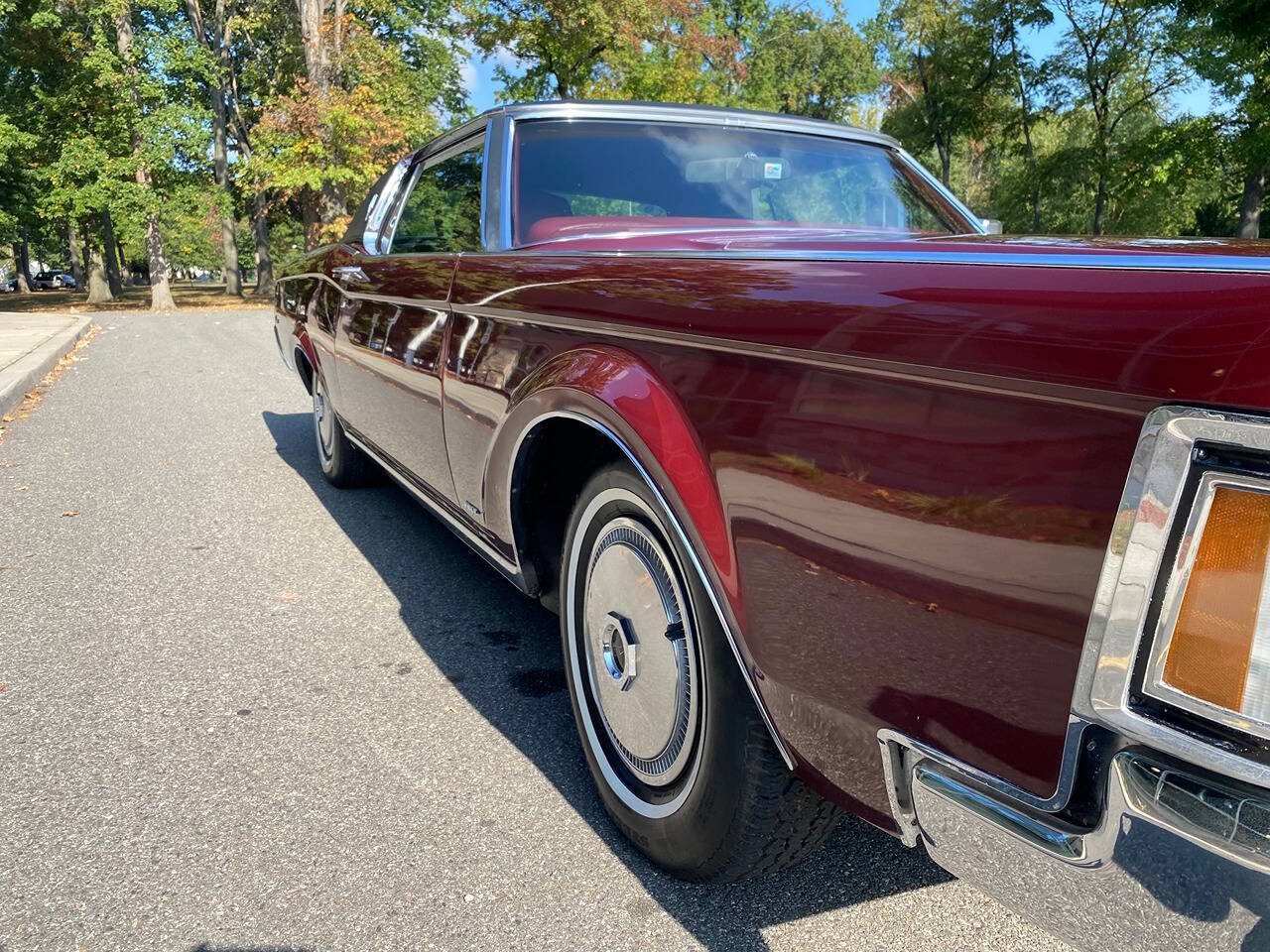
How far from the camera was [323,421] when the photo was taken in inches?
198

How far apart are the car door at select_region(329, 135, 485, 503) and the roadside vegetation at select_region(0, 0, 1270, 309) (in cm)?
1628

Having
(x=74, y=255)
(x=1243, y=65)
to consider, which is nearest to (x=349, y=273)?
(x=1243, y=65)

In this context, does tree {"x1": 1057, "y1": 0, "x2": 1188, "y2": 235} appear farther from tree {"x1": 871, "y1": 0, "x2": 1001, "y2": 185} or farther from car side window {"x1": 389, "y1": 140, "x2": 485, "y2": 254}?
car side window {"x1": 389, "y1": 140, "x2": 485, "y2": 254}

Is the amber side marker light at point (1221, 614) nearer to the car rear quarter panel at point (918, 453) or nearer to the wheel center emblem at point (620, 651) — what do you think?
the car rear quarter panel at point (918, 453)

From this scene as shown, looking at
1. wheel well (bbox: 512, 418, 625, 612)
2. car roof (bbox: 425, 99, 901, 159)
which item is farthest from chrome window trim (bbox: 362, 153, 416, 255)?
wheel well (bbox: 512, 418, 625, 612)

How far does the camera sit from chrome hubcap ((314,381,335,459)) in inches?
190

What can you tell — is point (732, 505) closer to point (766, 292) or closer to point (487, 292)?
point (766, 292)

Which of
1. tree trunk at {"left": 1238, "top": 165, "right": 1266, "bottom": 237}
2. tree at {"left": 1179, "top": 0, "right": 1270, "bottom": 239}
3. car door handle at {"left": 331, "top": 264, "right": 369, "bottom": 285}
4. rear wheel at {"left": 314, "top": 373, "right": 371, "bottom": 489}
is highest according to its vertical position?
tree at {"left": 1179, "top": 0, "right": 1270, "bottom": 239}

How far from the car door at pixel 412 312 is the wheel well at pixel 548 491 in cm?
56

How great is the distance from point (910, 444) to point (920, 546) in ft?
0.44

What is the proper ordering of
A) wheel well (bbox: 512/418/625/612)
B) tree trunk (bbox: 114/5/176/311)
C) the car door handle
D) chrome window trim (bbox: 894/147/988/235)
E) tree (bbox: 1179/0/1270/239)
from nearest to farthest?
1. wheel well (bbox: 512/418/625/612)
2. chrome window trim (bbox: 894/147/988/235)
3. the car door handle
4. tree (bbox: 1179/0/1270/239)
5. tree trunk (bbox: 114/5/176/311)

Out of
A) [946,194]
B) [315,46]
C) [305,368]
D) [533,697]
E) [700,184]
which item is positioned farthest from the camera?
[315,46]

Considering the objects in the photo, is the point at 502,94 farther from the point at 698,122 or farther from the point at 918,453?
the point at 918,453

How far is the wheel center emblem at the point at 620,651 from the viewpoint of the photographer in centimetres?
191
